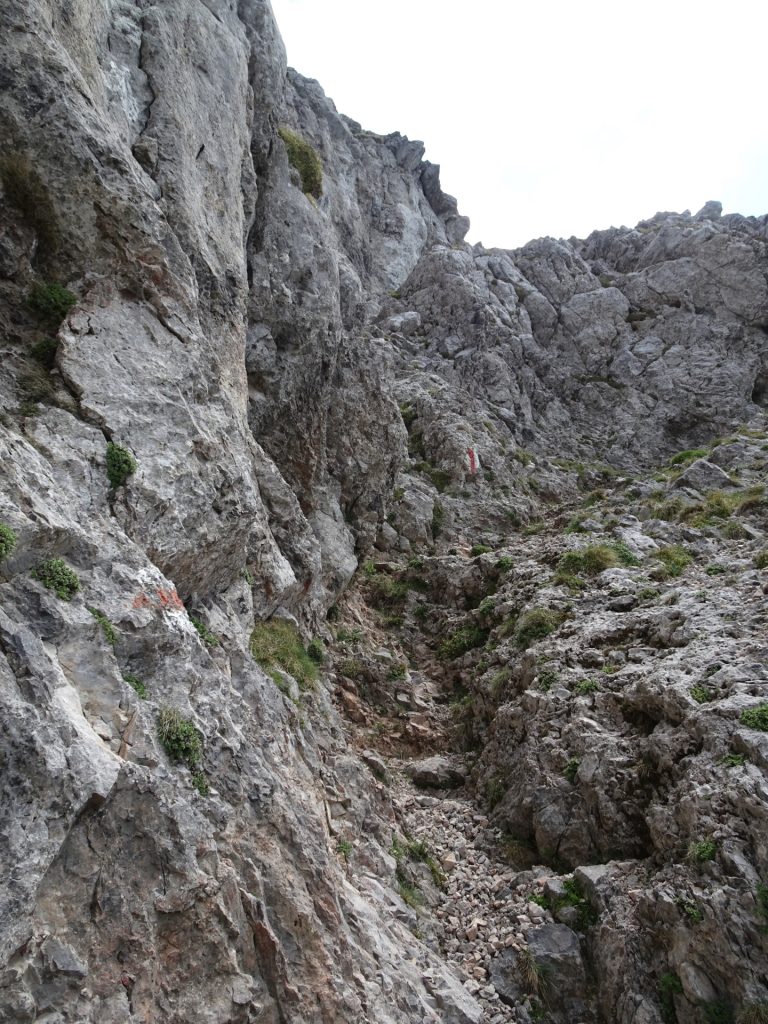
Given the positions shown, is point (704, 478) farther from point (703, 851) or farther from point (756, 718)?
point (703, 851)

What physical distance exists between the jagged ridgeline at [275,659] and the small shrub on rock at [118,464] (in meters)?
0.07

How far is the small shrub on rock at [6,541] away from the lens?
7766mm

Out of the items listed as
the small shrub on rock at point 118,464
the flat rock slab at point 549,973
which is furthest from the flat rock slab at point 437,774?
the small shrub on rock at point 118,464

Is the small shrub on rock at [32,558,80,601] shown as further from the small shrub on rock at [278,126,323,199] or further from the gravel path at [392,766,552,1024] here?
the small shrub on rock at [278,126,323,199]

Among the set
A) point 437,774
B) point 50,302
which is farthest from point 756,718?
point 50,302

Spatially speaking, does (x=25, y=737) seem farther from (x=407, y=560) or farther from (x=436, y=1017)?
(x=407, y=560)

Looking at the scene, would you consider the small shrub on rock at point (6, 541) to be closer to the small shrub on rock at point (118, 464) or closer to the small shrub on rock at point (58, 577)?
the small shrub on rock at point (58, 577)

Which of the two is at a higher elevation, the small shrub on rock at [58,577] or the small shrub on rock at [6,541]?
the small shrub on rock at [6,541]

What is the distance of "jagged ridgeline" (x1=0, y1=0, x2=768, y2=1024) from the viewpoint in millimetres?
7797

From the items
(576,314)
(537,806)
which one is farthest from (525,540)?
(576,314)

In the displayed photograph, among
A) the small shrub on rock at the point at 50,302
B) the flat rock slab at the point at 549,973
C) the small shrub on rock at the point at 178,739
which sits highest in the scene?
the small shrub on rock at the point at 50,302

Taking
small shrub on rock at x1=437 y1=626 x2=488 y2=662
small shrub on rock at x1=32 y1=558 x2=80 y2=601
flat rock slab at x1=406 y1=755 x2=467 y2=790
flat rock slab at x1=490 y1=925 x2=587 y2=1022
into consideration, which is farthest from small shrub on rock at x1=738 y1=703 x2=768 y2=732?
small shrub on rock at x1=32 y1=558 x2=80 y2=601

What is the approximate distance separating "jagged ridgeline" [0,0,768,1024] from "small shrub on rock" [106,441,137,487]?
69 millimetres

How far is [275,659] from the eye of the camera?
1709cm
